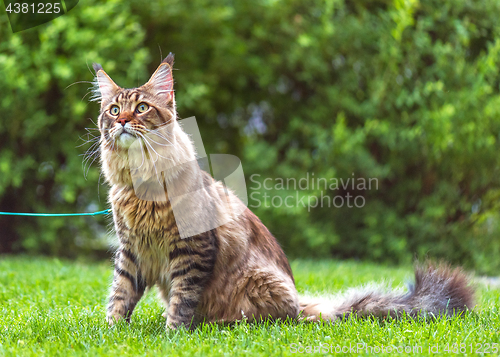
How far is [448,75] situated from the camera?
20.4 ft

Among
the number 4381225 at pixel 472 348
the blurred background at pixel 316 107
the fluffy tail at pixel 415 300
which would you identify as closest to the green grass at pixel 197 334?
the number 4381225 at pixel 472 348

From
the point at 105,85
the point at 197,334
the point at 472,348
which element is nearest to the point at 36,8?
the point at 105,85

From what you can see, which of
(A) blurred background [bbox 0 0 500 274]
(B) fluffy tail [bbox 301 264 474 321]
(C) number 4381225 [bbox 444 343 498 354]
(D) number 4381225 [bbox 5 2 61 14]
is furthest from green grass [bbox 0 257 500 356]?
(D) number 4381225 [bbox 5 2 61 14]

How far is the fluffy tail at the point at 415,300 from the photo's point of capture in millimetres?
2824

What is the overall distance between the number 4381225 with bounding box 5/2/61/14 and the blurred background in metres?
0.24

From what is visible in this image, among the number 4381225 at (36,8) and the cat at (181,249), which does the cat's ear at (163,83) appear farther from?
the number 4381225 at (36,8)

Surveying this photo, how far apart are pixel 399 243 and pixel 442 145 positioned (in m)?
1.46

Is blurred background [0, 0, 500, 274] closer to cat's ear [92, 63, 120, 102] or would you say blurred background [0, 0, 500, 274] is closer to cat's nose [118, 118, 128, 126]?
cat's ear [92, 63, 120, 102]

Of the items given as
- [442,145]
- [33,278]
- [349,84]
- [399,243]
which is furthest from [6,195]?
[442,145]

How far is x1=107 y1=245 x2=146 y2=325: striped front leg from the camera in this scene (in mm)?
2742

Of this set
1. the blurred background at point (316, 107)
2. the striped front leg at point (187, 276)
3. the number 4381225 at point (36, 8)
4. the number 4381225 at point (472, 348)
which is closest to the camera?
the number 4381225 at point (472, 348)

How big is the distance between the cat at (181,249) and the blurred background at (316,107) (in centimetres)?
332

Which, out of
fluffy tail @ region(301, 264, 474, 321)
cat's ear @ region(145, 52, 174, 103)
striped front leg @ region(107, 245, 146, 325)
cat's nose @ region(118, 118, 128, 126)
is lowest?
fluffy tail @ region(301, 264, 474, 321)

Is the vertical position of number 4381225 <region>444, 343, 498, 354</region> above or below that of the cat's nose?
below
